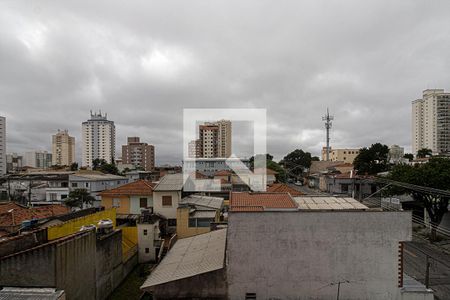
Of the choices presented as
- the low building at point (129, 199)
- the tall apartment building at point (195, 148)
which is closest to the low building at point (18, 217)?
the low building at point (129, 199)

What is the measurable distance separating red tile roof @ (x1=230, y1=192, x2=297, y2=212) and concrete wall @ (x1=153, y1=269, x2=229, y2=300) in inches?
104

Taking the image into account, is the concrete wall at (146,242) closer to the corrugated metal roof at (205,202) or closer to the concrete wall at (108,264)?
the concrete wall at (108,264)

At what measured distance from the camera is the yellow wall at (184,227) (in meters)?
18.2

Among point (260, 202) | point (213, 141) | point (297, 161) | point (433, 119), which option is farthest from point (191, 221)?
point (433, 119)

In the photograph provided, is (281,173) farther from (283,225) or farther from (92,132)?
(92,132)

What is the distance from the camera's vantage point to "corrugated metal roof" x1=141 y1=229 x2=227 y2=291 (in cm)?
1017

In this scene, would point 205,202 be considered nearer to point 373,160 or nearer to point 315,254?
point 315,254

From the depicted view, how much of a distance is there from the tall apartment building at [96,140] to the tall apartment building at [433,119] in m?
109

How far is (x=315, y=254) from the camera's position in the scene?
992cm

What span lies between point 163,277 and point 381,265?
26.2 ft

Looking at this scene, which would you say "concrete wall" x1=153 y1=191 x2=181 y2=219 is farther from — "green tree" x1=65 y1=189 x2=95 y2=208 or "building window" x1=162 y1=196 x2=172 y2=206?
"green tree" x1=65 y1=189 x2=95 y2=208

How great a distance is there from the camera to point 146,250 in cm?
1664

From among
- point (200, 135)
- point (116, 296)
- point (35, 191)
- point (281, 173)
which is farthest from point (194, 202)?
point (200, 135)

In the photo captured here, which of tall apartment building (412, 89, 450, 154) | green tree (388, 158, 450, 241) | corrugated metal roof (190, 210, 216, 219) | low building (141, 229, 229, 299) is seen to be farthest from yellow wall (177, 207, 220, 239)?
tall apartment building (412, 89, 450, 154)
